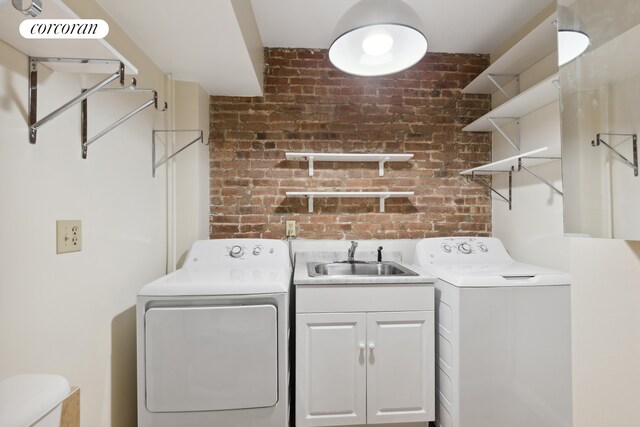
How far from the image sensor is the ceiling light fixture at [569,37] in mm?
589

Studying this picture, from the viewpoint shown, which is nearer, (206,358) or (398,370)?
(206,358)

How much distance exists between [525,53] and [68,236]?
8.36 feet

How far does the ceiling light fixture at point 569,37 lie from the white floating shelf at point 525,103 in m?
1.10

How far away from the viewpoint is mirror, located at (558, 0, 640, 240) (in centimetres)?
54

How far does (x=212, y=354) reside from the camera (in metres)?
1.51

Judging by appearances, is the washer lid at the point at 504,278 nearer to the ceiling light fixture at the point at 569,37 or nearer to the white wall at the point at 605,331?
the white wall at the point at 605,331

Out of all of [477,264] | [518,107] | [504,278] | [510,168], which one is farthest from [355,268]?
[518,107]

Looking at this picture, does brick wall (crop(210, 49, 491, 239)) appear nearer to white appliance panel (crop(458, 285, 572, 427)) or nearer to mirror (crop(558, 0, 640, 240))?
white appliance panel (crop(458, 285, 572, 427))

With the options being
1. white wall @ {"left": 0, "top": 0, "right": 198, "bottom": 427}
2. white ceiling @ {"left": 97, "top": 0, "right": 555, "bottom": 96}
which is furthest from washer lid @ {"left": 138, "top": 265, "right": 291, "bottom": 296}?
white ceiling @ {"left": 97, "top": 0, "right": 555, "bottom": 96}

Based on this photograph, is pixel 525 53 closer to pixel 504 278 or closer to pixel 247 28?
pixel 504 278

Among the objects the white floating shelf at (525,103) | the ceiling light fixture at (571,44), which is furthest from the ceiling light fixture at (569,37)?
the white floating shelf at (525,103)

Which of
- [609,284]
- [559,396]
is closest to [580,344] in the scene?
[609,284]

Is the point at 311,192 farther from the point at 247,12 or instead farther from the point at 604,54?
the point at 604,54

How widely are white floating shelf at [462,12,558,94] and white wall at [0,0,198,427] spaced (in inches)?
83.5
